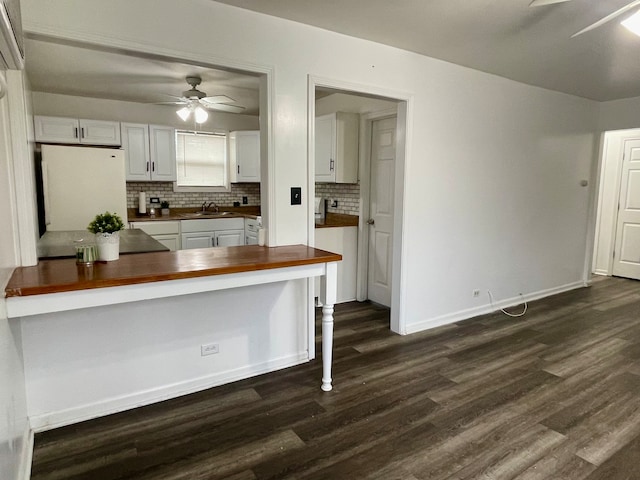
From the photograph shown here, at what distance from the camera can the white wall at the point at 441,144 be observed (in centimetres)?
229

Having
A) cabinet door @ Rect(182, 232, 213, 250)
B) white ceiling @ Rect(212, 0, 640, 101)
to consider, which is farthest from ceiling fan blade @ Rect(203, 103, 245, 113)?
white ceiling @ Rect(212, 0, 640, 101)

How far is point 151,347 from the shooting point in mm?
2393

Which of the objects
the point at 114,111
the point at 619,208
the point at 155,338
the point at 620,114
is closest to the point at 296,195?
the point at 155,338

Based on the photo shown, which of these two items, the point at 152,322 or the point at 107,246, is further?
the point at 152,322

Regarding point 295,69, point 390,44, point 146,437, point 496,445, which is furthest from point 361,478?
point 390,44

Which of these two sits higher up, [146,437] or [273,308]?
[273,308]

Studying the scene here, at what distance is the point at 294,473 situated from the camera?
72.7 inches

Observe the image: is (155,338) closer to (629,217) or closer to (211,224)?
(211,224)

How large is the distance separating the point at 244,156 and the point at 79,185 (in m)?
2.28

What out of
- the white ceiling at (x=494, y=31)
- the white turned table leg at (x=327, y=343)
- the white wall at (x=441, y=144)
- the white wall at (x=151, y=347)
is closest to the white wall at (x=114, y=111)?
the white wall at (x=441, y=144)

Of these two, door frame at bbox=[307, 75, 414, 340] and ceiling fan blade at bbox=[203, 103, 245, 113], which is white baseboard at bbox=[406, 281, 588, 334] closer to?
door frame at bbox=[307, 75, 414, 340]

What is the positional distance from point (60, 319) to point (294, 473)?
146cm

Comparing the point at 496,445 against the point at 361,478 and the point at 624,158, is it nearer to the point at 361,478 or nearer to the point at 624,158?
the point at 361,478

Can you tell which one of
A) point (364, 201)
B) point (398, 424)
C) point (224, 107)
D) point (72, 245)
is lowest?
point (398, 424)
